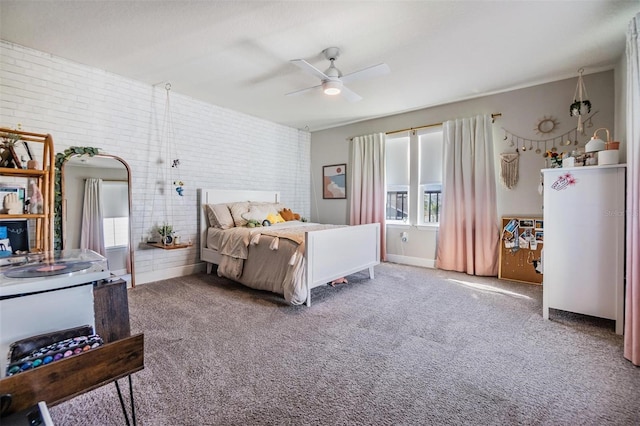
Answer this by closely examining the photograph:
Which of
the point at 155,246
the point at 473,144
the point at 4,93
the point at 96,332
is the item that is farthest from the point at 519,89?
the point at 4,93

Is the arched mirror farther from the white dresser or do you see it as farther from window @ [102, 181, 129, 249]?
the white dresser

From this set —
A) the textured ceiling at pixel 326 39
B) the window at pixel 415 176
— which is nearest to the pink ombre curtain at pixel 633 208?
the textured ceiling at pixel 326 39

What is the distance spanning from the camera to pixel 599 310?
93.9 inches

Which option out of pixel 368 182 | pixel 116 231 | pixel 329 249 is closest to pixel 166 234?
pixel 116 231

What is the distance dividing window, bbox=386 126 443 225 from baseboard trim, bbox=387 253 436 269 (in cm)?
59

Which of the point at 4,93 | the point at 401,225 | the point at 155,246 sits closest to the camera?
the point at 4,93

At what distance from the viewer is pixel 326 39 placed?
2631 millimetres

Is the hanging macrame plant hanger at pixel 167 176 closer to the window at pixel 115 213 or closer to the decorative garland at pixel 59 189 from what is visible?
the window at pixel 115 213

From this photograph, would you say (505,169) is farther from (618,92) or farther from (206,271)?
(206,271)

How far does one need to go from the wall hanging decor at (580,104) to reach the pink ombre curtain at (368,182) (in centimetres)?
246

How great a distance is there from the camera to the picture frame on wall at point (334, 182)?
5594mm

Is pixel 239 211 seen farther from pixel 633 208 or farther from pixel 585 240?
pixel 633 208

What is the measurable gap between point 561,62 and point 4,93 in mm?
5603

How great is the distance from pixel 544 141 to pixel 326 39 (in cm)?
303
